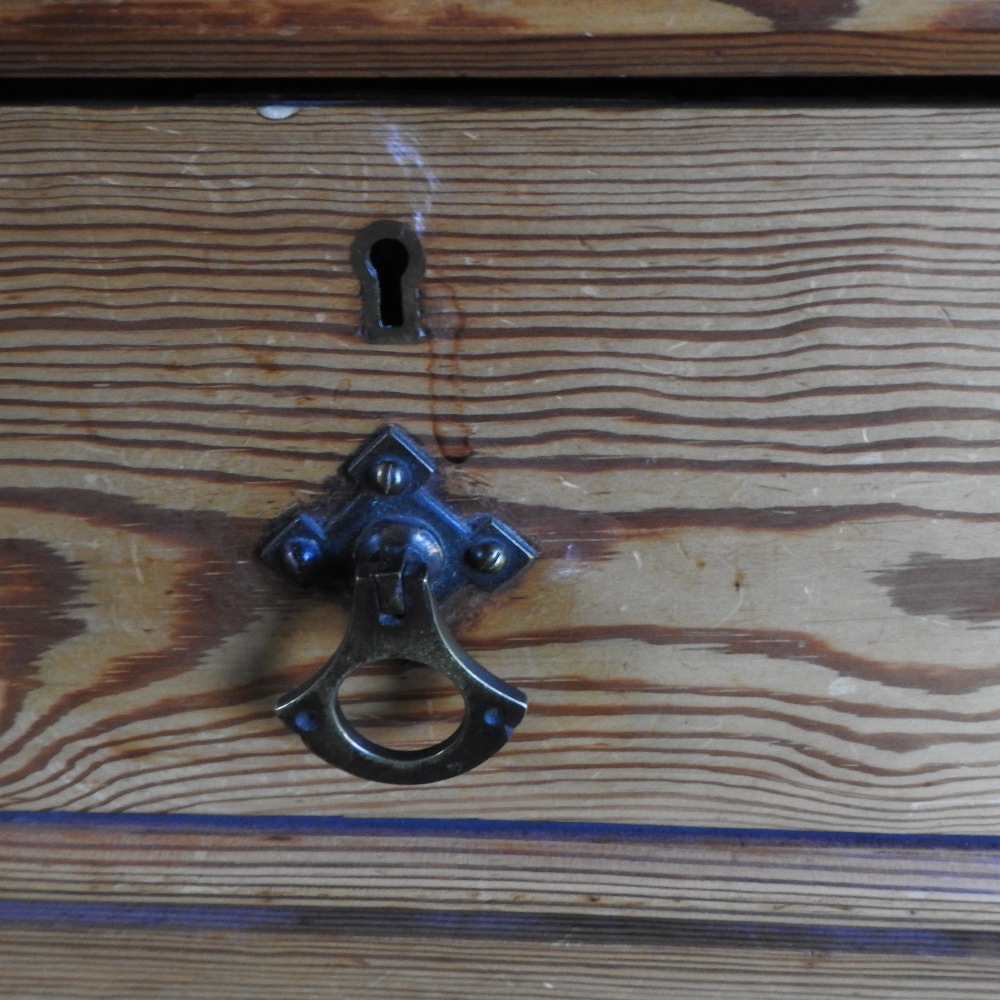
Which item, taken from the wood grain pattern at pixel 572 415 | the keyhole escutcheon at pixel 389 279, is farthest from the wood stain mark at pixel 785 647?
the keyhole escutcheon at pixel 389 279

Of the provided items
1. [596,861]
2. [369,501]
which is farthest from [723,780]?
[369,501]

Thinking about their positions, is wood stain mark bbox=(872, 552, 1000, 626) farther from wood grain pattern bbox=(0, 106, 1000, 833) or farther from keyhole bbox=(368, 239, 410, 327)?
keyhole bbox=(368, 239, 410, 327)

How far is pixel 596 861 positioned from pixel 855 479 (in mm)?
200

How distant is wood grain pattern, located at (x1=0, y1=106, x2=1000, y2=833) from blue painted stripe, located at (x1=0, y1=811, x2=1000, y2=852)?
0.03m

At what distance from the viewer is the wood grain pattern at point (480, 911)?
1.27 ft

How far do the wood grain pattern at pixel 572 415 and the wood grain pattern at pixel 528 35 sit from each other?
0.8 inches

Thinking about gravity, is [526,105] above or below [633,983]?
above

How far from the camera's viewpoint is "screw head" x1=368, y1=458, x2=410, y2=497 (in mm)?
312

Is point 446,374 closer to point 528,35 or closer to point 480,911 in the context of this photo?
point 528,35

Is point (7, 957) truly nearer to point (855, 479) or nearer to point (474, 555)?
point (474, 555)

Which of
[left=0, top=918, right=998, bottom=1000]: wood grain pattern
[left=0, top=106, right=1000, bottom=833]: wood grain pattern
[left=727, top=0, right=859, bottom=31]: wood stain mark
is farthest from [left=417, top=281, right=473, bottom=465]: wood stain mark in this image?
[left=0, top=918, right=998, bottom=1000]: wood grain pattern

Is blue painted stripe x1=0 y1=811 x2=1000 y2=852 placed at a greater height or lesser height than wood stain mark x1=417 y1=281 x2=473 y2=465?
lesser

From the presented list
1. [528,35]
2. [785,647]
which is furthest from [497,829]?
[528,35]

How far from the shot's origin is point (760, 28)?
26cm
